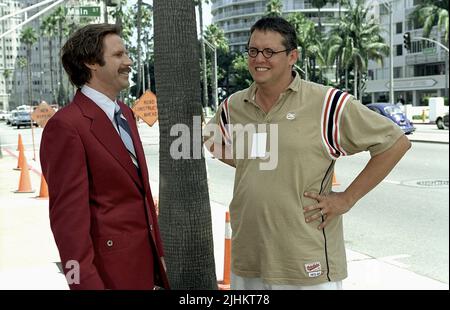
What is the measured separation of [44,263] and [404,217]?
4.87m

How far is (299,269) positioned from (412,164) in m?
12.0

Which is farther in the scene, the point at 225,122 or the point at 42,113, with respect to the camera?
the point at 42,113

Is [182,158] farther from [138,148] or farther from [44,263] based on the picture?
[44,263]

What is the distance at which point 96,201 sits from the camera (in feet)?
7.36

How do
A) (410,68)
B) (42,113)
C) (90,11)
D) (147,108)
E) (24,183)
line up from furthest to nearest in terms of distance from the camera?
(410,68) → (42,113) → (90,11) → (24,183) → (147,108)

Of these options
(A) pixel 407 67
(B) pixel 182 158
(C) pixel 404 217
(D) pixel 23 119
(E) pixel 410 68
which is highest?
(A) pixel 407 67

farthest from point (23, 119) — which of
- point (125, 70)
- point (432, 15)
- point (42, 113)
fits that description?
point (125, 70)

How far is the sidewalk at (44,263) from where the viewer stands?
5.18 meters

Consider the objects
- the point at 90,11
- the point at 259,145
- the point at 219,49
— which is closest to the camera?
the point at 259,145

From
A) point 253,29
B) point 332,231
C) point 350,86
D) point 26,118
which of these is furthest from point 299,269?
point 350,86

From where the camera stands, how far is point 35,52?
139 meters

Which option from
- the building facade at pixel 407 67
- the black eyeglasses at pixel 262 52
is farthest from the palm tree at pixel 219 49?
the black eyeglasses at pixel 262 52

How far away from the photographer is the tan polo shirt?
2.38 m

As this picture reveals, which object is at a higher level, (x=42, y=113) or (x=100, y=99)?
(x=100, y=99)
